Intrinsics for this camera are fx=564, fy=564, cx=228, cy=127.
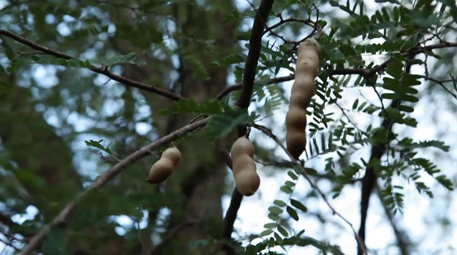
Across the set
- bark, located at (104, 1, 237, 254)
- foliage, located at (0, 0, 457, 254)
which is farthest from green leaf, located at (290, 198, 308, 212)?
bark, located at (104, 1, 237, 254)

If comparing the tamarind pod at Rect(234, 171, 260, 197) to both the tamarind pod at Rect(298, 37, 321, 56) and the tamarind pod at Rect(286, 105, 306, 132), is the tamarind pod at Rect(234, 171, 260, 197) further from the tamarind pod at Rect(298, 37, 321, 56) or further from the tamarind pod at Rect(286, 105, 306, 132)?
the tamarind pod at Rect(298, 37, 321, 56)

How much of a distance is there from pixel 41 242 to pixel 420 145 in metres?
0.76

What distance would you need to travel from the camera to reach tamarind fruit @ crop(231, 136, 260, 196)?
67 cm

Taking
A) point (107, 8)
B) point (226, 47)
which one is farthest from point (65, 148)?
point (226, 47)

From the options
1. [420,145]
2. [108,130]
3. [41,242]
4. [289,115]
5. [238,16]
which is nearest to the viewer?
[41,242]

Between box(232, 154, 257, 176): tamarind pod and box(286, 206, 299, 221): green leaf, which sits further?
box(286, 206, 299, 221): green leaf

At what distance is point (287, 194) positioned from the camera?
35.3 inches

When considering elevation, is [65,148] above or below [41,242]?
above

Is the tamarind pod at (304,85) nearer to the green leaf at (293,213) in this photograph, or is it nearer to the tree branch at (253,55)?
the tree branch at (253,55)

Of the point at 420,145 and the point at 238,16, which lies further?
the point at 420,145

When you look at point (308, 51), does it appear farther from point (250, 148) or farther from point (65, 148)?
point (65, 148)

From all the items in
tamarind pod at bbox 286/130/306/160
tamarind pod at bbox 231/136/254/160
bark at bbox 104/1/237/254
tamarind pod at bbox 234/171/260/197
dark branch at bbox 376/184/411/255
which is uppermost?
bark at bbox 104/1/237/254

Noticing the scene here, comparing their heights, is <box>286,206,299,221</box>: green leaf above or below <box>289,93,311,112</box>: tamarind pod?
below

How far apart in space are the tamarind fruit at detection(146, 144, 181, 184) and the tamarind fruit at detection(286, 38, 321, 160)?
0.57ft
